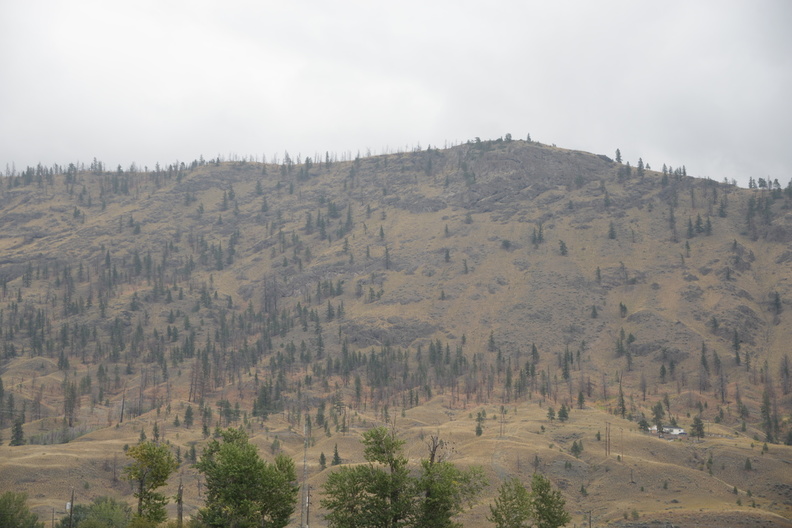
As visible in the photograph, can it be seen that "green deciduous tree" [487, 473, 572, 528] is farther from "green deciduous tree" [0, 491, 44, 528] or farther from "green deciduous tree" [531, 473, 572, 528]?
"green deciduous tree" [0, 491, 44, 528]

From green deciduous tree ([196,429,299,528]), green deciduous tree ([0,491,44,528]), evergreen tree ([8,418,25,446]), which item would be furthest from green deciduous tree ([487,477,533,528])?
evergreen tree ([8,418,25,446])

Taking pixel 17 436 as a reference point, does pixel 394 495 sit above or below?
above

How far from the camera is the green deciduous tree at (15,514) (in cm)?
8075

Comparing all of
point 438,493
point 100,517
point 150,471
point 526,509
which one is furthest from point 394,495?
point 100,517

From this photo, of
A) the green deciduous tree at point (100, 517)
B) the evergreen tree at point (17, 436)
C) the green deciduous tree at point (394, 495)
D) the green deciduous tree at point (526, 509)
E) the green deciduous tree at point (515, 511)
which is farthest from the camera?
the evergreen tree at point (17, 436)

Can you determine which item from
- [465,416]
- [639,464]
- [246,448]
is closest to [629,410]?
[465,416]

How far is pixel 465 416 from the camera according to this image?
6791 inches

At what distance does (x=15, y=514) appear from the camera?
82.8 meters

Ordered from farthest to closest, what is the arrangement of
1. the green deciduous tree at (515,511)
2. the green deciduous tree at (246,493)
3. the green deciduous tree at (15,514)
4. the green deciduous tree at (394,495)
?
1. the green deciduous tree at (15,514)
2. the green deciduous tree at (515,511)
3. the green deciduous tree at (246,493)
4. the green deciduous tree at (394,495)

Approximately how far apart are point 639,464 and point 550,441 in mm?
20112

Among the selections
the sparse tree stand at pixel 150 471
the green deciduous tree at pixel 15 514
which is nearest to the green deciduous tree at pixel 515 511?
the sparse tree stand at pixel 150 471

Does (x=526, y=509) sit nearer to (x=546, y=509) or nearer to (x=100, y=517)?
(x=546, y=509)

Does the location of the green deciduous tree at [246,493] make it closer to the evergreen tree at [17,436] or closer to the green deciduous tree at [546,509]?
the green deciduous tree at [546,509]

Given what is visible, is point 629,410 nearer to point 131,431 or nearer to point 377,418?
point 377,418
